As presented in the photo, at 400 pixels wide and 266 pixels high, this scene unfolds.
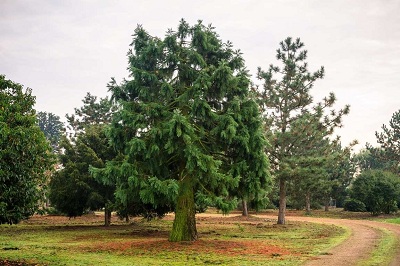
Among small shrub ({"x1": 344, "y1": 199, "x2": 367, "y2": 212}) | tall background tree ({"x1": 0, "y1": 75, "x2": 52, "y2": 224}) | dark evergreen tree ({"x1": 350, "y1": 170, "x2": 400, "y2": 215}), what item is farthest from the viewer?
small shrub ({"x1": 344, "y1": 199, "x2": 367, "y2": 212})

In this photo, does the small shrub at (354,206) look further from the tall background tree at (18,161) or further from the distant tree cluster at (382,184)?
the tall background tree at (18,161)

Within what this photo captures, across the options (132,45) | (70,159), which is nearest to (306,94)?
(132,45)

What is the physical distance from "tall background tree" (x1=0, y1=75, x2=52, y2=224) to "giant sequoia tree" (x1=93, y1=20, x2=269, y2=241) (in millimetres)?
5384

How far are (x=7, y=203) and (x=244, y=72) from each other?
13.8 meters

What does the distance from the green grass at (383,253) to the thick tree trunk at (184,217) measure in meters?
8.99

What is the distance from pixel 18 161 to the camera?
1278cm

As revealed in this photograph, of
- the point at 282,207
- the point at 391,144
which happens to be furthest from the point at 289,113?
the point at 391,144

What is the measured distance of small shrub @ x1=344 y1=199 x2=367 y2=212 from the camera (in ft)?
181

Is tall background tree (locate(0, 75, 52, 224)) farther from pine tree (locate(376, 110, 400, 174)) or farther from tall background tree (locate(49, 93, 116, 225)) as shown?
pine tree (locate(376, 110, 400, 174))

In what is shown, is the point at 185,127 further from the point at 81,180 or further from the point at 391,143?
the point at 391,143

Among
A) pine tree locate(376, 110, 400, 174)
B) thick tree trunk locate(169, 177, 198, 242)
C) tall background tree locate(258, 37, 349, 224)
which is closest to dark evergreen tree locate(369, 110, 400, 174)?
pine tree locate(376, 110, 400, 174)

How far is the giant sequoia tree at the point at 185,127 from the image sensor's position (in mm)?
18781

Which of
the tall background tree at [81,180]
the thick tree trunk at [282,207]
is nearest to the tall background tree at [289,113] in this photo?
the thick tree trunk at [282,207]

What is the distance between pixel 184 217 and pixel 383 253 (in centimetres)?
956
